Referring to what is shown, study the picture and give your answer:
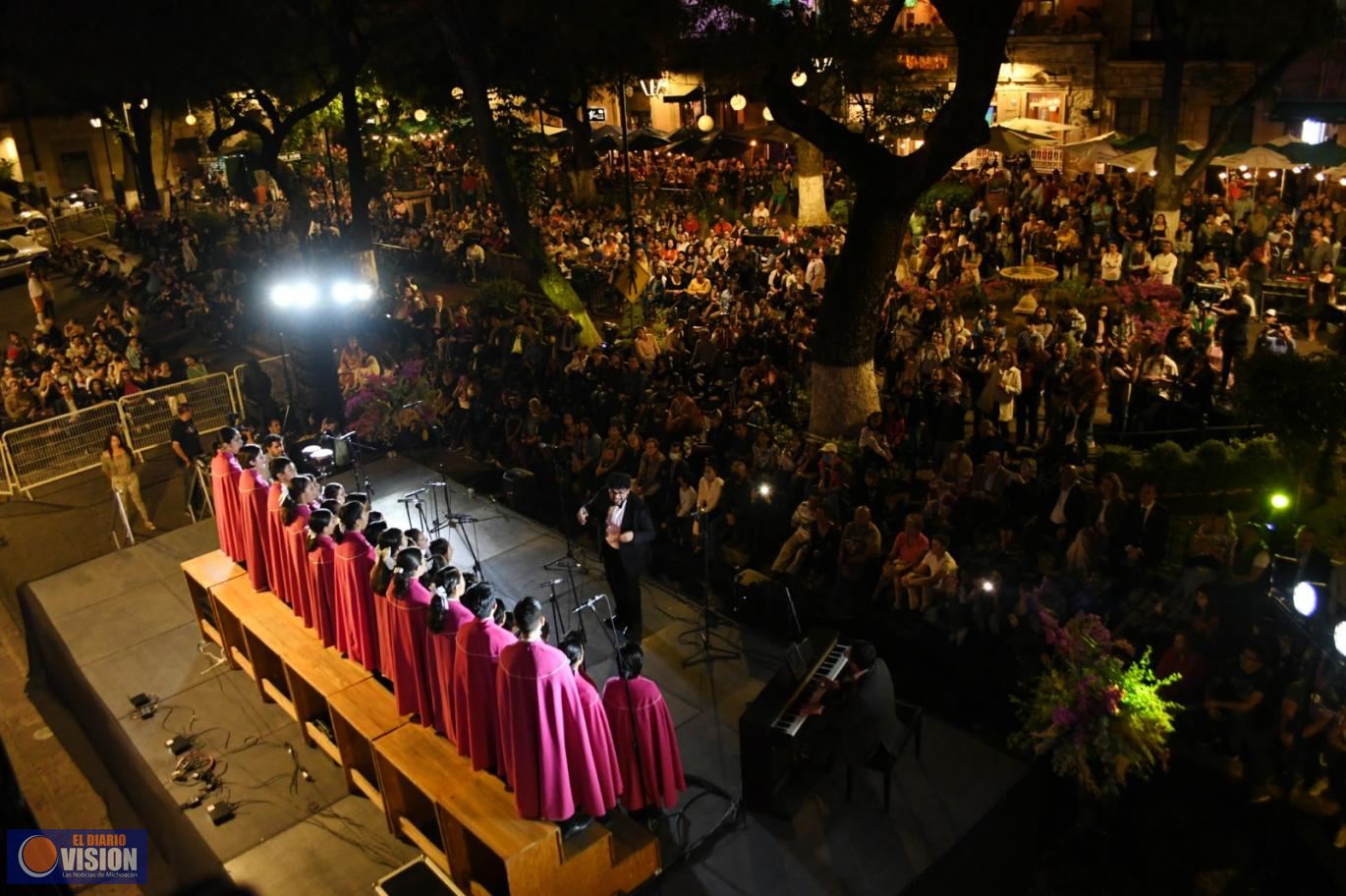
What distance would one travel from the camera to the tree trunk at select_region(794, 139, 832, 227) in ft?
79.6

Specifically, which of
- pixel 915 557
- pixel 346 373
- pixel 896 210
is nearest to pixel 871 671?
pixel 915 557

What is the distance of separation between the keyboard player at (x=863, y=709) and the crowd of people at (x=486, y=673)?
3.72 ft

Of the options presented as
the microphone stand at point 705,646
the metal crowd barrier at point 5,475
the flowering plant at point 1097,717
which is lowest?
the metal crowd barrier at point 5,475

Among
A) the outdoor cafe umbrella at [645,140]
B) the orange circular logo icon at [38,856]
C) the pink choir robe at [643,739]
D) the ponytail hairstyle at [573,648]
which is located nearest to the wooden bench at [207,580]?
the orange circular logo icon at [38,856]

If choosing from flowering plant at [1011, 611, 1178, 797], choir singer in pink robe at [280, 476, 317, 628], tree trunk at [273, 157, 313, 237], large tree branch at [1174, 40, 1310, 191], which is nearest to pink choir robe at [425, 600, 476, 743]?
choir singer in pink robe at [280, 476, 317, 628]

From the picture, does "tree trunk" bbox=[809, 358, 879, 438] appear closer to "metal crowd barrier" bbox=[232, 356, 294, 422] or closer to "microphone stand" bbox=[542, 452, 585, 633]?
"microphone stand" bbox=[542, 452, 585, 633]

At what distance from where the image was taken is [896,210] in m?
12.1

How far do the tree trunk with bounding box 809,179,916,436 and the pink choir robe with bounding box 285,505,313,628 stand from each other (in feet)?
21.6

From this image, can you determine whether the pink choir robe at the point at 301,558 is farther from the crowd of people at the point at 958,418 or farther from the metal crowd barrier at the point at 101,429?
the metal crowd barrier at the point at 101,429

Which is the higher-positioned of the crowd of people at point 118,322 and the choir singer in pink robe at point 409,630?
the choir singer in pink robe at point 409,630

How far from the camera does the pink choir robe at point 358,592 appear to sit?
7941 millimetres

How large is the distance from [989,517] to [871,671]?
3607mm

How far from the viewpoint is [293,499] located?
8.89 m

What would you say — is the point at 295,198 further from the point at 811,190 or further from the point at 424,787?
the point at 424,787
